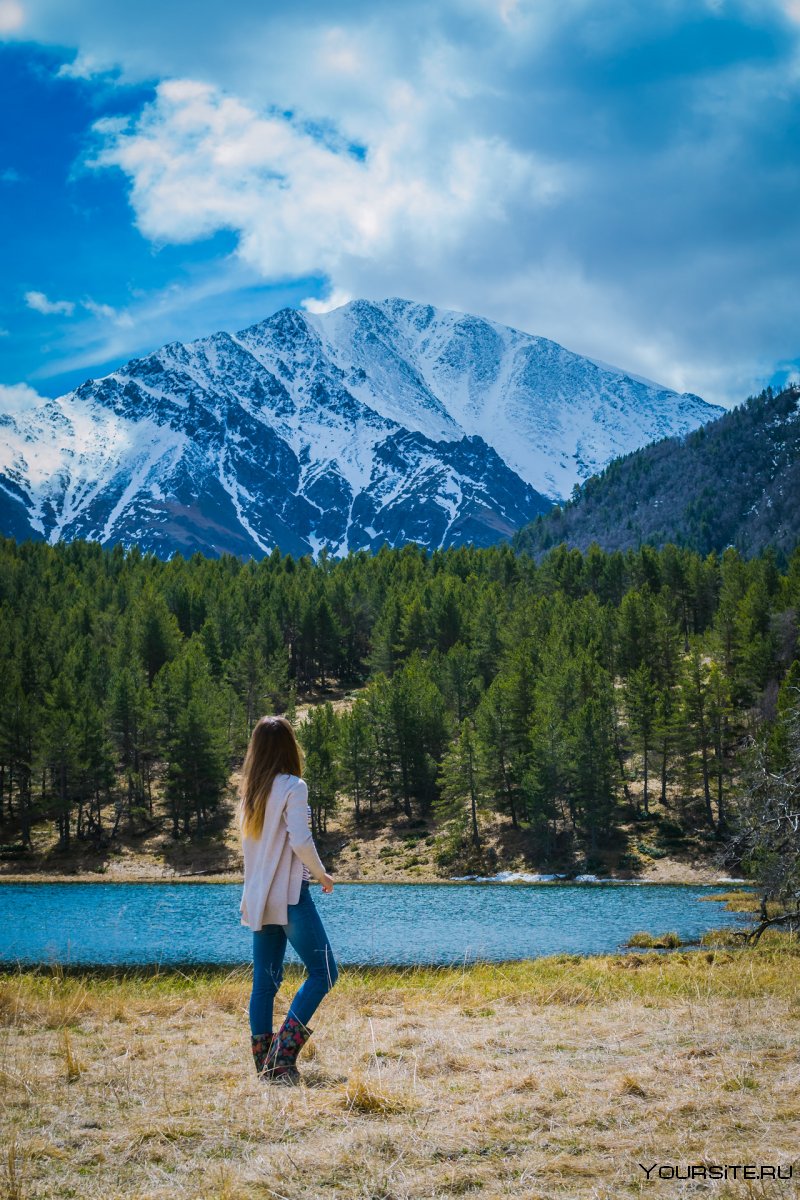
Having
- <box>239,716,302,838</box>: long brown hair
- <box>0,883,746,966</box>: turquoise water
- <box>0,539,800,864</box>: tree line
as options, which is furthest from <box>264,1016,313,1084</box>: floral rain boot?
<box>0,539,800,864</box>: tree line

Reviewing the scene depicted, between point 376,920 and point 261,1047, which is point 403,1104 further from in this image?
point 376,920

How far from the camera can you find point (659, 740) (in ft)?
216

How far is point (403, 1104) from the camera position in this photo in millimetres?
5789

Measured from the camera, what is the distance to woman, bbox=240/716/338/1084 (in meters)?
6.84

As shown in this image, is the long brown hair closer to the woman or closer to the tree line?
the woman

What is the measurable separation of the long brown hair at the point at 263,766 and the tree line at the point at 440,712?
4633 cm

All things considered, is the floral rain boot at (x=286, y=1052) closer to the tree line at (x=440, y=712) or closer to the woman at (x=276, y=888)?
the woman at (x=276, y=888)

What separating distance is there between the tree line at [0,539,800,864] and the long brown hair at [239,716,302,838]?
46329 millimetres

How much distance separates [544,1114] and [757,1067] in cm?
188

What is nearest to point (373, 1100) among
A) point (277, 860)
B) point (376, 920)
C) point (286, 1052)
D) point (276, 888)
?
point (286, 1052)

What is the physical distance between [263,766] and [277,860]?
74 cm

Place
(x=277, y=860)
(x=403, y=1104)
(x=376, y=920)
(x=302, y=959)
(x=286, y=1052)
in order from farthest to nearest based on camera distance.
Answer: (x=376, y=920) → (x=277, y=860) → (x=302, y=959) → (x=286, y=1052) → (x=403, y=1104)

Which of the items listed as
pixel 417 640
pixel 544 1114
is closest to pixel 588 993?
pixel 544 1114

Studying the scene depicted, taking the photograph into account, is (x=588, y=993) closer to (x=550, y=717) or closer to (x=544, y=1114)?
(x=544, y=1114)
